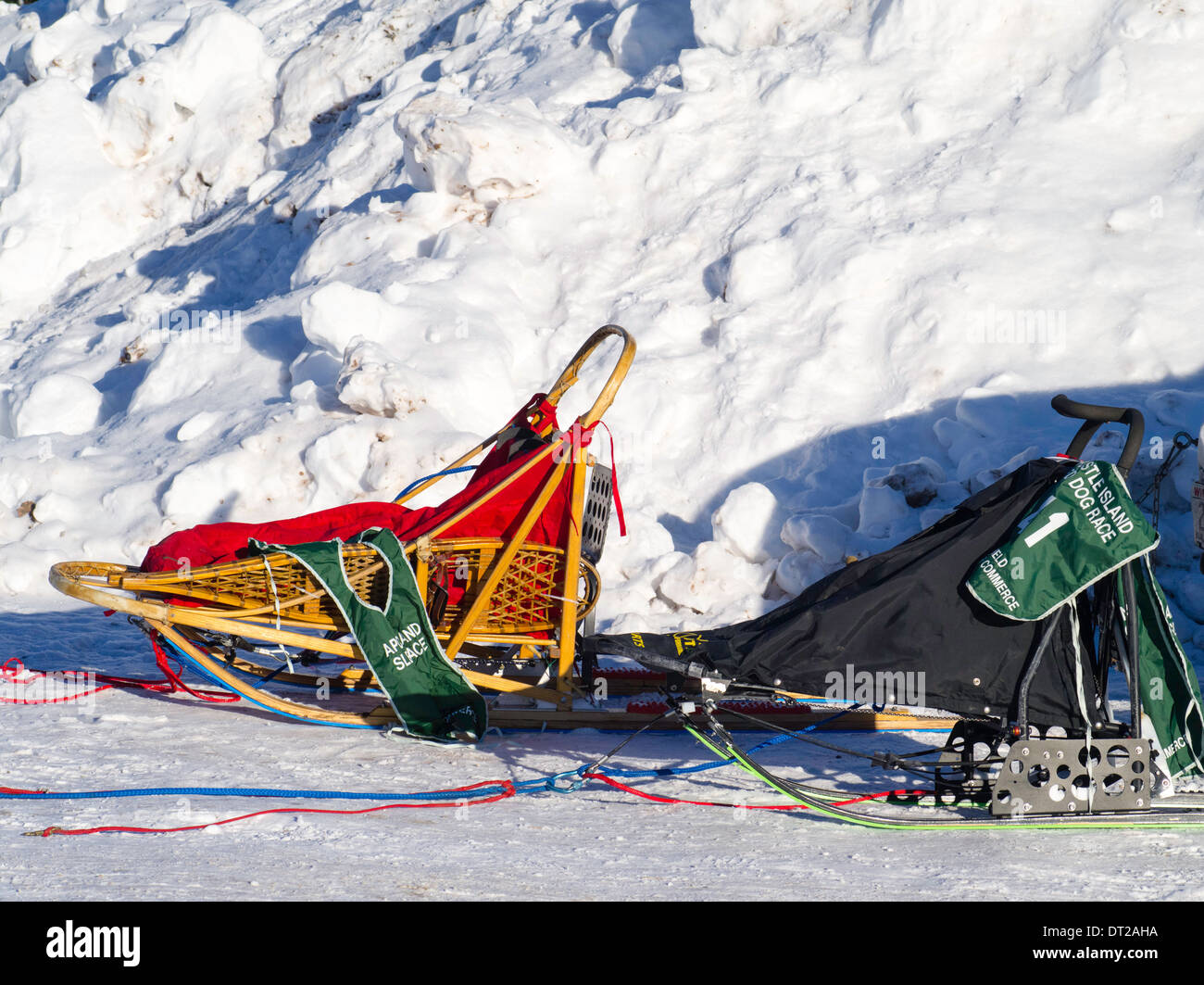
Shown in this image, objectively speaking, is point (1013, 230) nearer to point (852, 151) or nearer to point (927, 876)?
point (852, 151)

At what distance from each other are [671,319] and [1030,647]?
579cm

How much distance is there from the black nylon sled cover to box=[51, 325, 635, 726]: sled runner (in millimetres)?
1055

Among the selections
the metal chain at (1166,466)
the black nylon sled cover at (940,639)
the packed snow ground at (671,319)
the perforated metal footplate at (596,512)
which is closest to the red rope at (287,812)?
the packed snow ground at (671,319)

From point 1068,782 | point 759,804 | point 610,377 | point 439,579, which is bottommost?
point 759,804

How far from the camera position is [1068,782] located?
3.73m

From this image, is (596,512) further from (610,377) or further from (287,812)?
(287,812)

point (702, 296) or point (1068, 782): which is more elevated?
point (702, 296)

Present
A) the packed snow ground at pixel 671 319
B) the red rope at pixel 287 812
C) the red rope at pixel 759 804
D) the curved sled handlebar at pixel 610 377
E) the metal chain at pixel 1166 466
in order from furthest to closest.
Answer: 1. the packed snow ground at pixel 671 319
2. the metal chain at pixel 1166 466
3. the curved sled handlebar at pixel 610 377
4. the red rope at pixel 759 804
5. the red rope at pixel 287 812

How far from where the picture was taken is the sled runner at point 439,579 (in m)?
4.77

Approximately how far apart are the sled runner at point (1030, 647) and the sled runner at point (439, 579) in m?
1.07

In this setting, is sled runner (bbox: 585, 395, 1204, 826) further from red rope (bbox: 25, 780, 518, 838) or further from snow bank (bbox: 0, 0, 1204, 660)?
snow bank (bbox: 0, 0, 1204, 660)

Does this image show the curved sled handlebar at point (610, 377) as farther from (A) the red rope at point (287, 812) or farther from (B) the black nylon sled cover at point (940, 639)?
(A) the red rope at point (287, 812)

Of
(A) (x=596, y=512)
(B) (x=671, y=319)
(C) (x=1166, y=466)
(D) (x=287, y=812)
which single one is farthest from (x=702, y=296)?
(D) (x=287, y=812)
